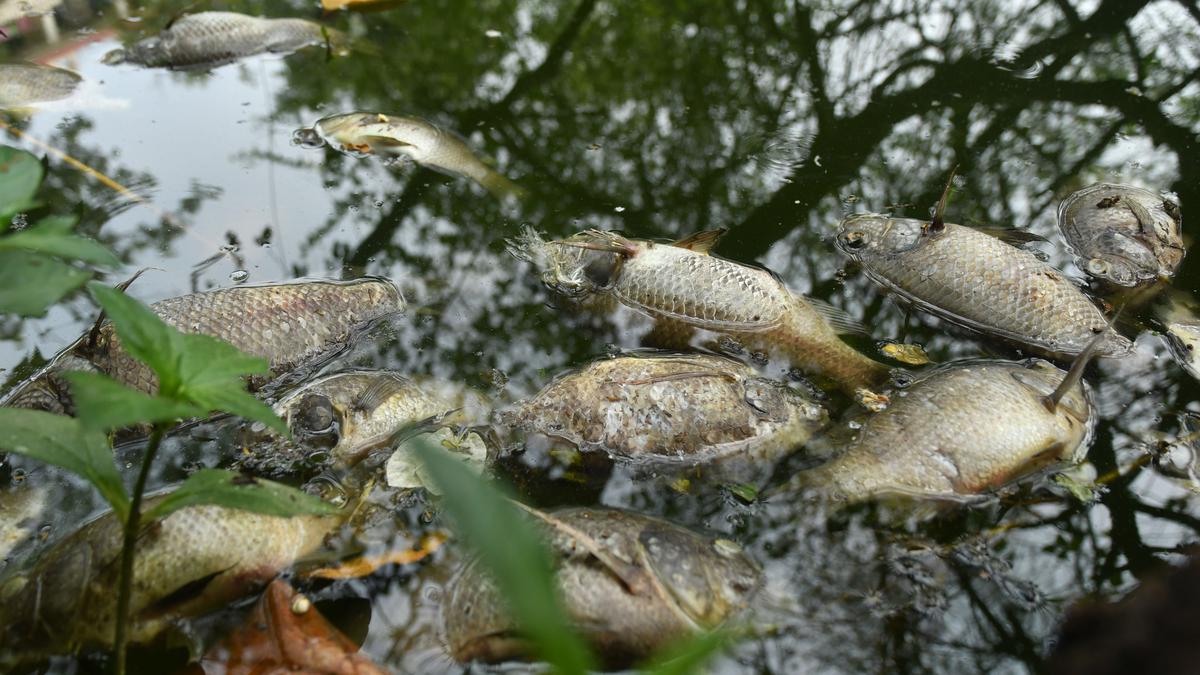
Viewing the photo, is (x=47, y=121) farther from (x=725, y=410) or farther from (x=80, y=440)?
(x=725, y=410)

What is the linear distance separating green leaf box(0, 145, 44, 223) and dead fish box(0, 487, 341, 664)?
3.11ft

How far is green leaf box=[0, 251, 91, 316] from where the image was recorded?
1.68m

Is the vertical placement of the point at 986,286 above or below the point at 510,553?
below

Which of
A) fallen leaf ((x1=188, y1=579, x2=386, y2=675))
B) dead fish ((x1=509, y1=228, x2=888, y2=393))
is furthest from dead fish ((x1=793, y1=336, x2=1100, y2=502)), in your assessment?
fallen leaf ((x1=188, y1=579, x2=386, y2=675))

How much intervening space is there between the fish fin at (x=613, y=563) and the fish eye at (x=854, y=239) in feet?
7.46

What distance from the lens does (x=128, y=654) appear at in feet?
7.27

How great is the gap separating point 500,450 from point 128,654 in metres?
1.25

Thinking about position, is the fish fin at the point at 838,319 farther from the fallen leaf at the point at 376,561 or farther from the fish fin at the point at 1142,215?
the fallen leaf at the point at 376,561

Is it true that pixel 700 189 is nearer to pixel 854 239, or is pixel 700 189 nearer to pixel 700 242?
pixel 700 242

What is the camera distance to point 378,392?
9.93 ft

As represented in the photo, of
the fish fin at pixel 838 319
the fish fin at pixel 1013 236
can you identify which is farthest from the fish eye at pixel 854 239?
the fish fin at pixel 1013 236

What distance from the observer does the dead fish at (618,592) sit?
2172 millimetres

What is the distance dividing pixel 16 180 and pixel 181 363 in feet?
1.87

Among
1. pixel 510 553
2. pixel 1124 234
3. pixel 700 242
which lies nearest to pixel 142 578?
pixel 510 553
